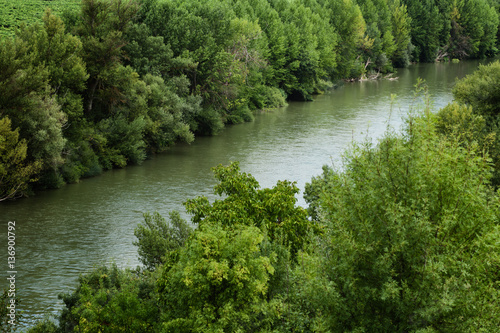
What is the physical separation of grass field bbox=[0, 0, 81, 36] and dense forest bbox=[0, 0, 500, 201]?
24cm

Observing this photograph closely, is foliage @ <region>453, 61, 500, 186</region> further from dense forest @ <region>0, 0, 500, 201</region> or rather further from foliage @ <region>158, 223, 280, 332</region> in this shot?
foliage @ <region>158, 223, 280, 332</region>

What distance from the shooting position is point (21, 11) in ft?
204

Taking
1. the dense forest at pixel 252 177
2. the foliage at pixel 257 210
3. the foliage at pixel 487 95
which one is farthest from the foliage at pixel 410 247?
the foliage at pixel 487 95

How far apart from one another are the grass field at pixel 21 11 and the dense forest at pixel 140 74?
239 millimetres

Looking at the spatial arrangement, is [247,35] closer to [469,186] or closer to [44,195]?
[44,195]

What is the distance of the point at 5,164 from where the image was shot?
1427 inches

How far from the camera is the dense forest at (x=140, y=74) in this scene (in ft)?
126

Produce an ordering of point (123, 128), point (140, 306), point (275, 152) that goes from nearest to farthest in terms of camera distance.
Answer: point (140, 306) → point (123, 128) → point (275, 152)

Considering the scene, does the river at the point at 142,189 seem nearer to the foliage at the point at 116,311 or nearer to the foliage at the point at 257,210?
the foliage at the point at 257,210

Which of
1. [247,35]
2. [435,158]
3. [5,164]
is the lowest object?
[5,164]

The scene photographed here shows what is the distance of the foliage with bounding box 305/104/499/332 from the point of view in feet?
41.9

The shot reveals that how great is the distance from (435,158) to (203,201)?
9282 millimetres

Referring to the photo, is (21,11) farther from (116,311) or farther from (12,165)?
(116,311)

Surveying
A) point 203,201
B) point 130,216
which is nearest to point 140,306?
point 203,201
